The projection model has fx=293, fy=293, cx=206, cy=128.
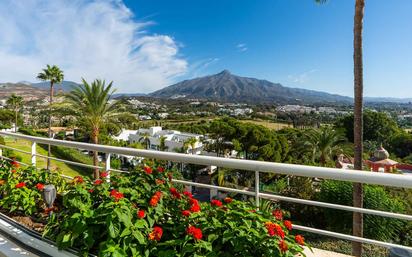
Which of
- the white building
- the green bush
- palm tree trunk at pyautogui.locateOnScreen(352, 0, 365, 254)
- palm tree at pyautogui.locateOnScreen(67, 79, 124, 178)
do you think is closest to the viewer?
palm tree trunk at pyautogui.locateOnScreen(352, 0, 365, 254)

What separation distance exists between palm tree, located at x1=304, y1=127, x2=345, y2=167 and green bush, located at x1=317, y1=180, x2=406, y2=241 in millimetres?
14864

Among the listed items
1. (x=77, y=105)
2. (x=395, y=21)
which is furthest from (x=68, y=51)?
(x=395, y=21)

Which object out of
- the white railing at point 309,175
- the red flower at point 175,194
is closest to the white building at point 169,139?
the white railing at point 309,175

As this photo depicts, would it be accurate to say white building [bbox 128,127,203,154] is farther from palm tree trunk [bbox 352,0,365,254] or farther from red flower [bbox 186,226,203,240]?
red flower [bbox 186,226,203,240]

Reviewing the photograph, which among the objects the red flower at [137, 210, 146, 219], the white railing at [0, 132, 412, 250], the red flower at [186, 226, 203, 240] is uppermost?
the white railing at [0, 132, 412, 250]

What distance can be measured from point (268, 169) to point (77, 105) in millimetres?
12788

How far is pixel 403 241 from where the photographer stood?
29.9 ft

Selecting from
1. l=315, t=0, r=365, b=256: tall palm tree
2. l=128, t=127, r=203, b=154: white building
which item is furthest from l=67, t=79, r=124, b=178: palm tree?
l=128, t=127, r=203, b=154: white building

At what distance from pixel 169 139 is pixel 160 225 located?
42166 mm

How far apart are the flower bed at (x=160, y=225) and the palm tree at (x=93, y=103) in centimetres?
1170

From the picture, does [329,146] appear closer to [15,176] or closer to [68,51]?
[68,51]

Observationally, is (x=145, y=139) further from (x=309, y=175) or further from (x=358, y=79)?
(x=309, y=175)

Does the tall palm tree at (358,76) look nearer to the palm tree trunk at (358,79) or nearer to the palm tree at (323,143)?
the palm tree trunk at (358,79)

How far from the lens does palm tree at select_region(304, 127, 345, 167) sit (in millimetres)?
24016
